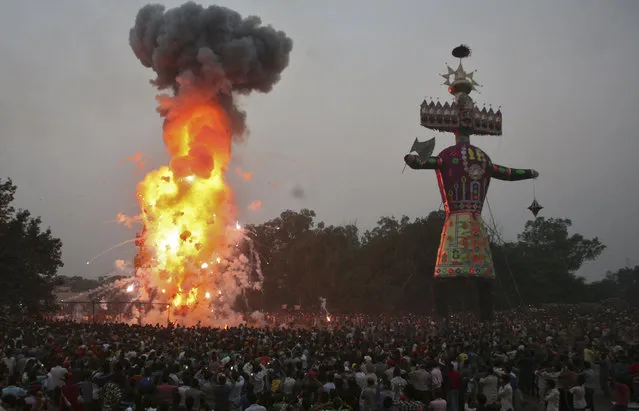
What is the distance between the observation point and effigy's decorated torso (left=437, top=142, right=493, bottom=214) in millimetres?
35281

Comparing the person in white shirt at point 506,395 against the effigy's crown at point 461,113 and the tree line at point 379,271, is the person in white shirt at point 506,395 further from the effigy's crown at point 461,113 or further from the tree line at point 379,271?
the tree line at point 379,271

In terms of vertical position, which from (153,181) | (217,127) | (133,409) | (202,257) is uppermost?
(217,127)

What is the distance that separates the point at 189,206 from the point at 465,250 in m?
16.7

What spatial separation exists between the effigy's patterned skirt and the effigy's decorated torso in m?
0.67

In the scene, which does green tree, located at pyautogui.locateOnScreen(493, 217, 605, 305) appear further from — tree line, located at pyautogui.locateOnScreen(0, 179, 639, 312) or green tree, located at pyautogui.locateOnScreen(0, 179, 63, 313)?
green tree, located at pyautogui.locateOnScreen(0, 179, 63, 313)

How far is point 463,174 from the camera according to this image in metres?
35.3

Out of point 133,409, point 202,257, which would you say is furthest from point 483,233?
point 133,409

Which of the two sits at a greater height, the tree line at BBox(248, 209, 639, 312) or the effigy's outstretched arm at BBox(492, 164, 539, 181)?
the effigy's outstretched arm at BBox(492, 164, 539, 181)

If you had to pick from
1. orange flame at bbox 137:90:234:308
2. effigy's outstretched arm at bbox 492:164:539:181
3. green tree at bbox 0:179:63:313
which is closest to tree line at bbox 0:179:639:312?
effigy's outstretched arm at bbox 492:164:539:181

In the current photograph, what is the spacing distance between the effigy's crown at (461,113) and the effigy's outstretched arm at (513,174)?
→ 251 cm

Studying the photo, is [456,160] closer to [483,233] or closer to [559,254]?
[483,233]

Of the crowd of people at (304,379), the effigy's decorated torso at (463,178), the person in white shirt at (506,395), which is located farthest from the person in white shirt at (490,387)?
the effigy's decorated torso at (463,178)

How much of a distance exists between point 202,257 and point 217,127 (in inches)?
308

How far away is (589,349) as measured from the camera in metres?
15.9
